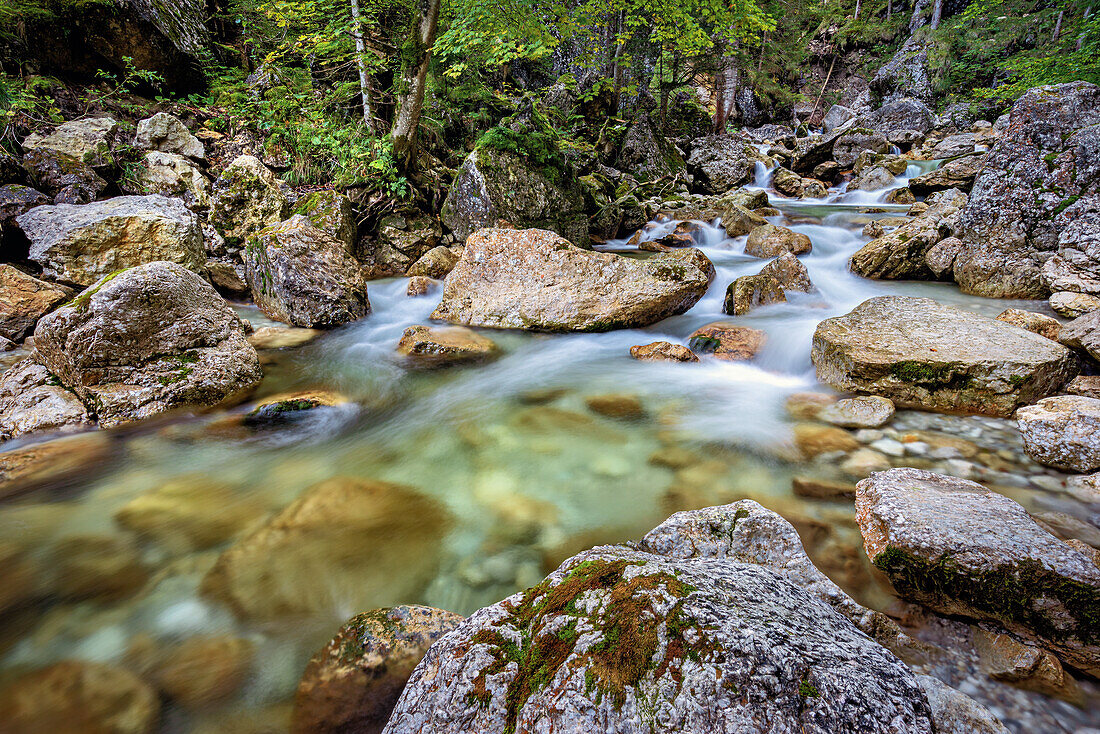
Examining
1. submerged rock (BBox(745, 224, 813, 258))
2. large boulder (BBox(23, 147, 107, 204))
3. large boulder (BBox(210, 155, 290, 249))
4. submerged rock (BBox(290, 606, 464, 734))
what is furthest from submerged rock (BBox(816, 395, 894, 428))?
large boulder (BBox(23, 147, 107, 204))

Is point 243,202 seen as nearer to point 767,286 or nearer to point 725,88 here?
point 767,286

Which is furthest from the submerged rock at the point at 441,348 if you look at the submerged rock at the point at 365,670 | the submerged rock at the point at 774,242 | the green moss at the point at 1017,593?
the submerged rock at the point at 774,242

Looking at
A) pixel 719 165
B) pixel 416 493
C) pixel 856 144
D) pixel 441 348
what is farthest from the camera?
pixel 856 144

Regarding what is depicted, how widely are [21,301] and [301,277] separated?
3.05m

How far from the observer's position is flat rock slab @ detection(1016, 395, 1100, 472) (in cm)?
294

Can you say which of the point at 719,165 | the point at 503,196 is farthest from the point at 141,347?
the point at 719,165

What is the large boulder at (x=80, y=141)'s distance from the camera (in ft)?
24.8

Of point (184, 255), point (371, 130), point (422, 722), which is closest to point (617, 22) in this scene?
point (371, 130)

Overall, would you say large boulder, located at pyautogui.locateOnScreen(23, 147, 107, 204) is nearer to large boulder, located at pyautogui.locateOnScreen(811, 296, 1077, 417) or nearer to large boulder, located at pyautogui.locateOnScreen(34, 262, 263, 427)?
large boulder, located at pyautogui.locateOnScreen(34, 262, 263, 427)

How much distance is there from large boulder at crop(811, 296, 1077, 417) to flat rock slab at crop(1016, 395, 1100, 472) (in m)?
0.43

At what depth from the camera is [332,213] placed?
846cm

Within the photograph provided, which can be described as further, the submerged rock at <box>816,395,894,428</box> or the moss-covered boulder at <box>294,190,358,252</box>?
the moss-covered boulder at <box>294,190,358,252</box>

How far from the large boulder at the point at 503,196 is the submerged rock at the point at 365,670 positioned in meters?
8.11

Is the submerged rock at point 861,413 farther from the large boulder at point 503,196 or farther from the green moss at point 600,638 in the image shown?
the large boulder at point 503,196
